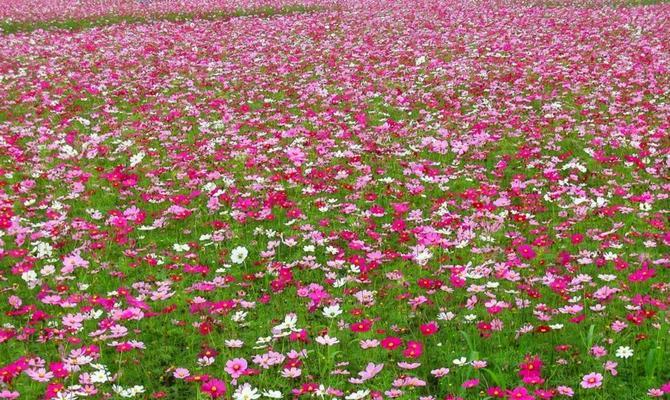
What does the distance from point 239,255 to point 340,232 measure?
1045 mm

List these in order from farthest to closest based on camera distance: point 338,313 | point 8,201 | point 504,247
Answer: point 8,201
point 504,247
point 338,313

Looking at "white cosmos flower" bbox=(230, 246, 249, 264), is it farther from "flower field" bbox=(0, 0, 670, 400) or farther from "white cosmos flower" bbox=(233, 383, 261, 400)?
"white cosmos flower" bbox=(233, 383, 261, 400)

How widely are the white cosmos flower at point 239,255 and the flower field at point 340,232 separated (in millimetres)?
39

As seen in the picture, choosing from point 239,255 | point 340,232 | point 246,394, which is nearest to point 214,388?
point 246,394

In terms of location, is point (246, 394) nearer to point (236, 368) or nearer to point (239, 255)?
point (236, 368)

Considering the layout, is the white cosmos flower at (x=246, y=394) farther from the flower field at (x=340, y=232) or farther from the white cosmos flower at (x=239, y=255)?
the white cosmos flower at (x=239, y=255)

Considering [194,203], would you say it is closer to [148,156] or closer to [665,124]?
[148,156]

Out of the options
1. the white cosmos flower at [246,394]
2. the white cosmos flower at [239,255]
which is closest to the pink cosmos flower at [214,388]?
the white cosmos flower at [246,394]

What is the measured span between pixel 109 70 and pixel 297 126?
23.0 feet

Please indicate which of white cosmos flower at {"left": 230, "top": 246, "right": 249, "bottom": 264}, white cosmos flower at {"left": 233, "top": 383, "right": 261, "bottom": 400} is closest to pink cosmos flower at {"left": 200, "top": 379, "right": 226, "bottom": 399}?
white cosmos flower at {"left": 233, "top": 383, "right": 261, "bottom": 400}

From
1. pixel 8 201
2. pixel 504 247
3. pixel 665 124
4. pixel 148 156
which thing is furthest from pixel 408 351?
pixel 665 124

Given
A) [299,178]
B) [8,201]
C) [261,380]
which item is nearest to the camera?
[261,380]

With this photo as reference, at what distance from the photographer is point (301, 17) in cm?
2556

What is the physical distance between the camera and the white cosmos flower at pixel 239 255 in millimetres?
5887
